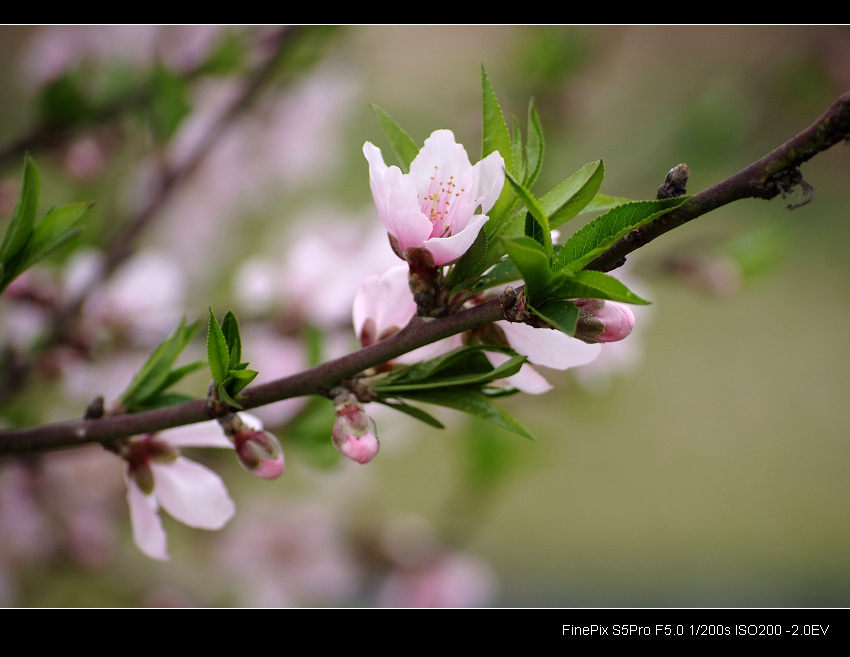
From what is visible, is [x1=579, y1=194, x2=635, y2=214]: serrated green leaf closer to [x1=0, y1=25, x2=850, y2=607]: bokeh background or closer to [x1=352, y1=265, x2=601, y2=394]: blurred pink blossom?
[x1=352, y1=265, x2=601, y2=394]: blurred pink blossom

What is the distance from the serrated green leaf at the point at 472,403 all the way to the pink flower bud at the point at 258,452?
7cm

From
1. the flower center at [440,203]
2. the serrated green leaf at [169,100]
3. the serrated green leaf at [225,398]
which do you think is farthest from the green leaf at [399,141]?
the serrated green leaf at [169,100]

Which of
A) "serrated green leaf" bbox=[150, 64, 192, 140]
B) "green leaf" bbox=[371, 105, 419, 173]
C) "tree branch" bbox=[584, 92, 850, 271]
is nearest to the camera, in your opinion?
"tree branch" bbox=[584, 92, 850, 271]

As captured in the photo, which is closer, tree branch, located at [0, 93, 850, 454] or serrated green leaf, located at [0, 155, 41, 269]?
tree branch, located at [0, 93, 850, 454]

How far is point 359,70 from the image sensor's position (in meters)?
1.11

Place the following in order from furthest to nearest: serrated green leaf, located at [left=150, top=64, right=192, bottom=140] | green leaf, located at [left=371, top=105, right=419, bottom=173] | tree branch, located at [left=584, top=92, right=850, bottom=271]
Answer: serrated green leaf, located at [left=150, top=64, right=192, bottom=140], green leaf, located at [left=371, top=105, right=419, bottom=173], tree branch, located at [left=584, top=92, right=850, bottom=271]

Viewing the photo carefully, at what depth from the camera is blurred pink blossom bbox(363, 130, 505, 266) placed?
29 centimetres

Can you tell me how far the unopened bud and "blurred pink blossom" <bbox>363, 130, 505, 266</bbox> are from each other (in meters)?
0.06

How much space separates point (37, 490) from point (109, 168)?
444 millimetres

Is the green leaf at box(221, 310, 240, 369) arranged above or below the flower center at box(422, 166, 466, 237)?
below

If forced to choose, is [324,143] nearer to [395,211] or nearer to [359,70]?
[359,70]

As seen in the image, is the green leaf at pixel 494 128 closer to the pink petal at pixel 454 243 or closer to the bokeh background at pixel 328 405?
the pink petal at pixel 454 243

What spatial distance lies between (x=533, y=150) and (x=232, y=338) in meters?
0.17

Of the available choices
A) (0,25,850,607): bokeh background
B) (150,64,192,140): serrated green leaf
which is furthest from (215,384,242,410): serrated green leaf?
(150,64,192,140): serrated green leaf
